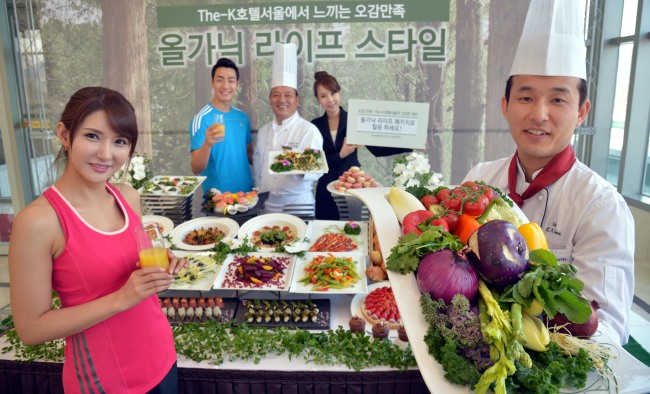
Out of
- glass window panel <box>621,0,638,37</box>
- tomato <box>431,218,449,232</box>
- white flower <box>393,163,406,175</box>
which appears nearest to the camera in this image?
tomato <box>431,218,449,232</box>

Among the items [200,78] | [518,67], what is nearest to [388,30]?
[200,78]

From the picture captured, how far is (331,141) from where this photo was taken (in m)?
4.04

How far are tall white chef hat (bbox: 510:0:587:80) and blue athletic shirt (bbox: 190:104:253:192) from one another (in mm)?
2815

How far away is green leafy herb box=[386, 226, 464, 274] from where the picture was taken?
1.06 metres

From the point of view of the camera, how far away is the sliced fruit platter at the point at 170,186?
3.12 meters

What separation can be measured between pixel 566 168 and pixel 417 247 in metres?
0.96

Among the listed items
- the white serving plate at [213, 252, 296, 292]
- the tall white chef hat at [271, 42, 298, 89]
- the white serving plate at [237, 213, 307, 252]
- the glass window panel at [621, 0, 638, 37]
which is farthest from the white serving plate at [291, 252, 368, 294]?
the glass window panel at [621, 0, 638, 37]

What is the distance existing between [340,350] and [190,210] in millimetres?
1950

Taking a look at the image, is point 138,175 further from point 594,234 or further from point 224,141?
point 594,234

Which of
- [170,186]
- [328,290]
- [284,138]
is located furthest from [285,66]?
[328,290]

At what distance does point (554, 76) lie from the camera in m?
1.51

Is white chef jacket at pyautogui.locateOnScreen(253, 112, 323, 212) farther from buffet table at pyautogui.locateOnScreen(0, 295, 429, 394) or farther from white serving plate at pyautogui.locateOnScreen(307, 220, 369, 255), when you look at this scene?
buffet table at pyautogui.locateOnScreen(0, 295, 429, 394)

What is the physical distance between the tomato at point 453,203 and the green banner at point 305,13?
11.2 ft

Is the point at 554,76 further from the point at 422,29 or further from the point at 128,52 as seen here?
the point at 128,52
